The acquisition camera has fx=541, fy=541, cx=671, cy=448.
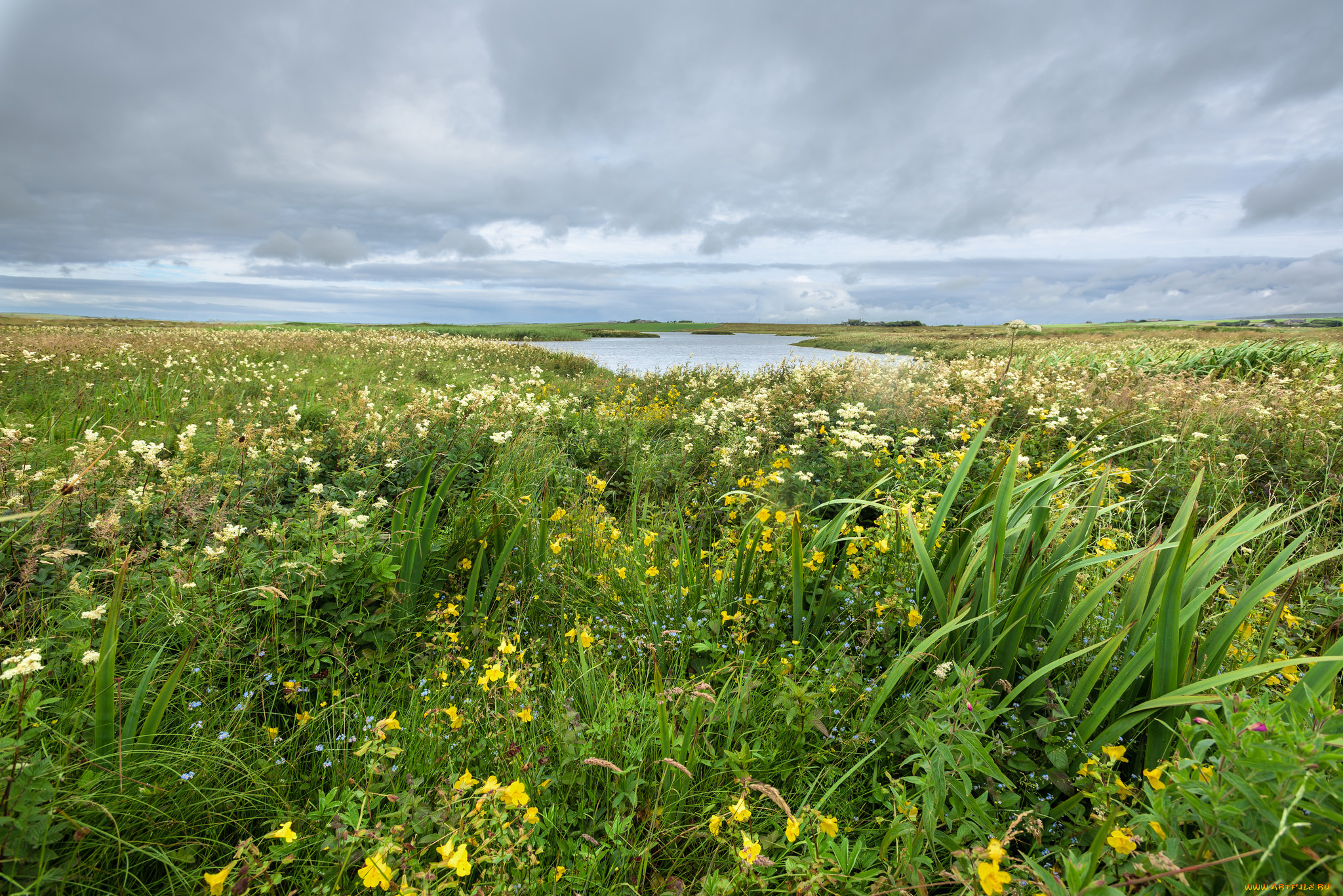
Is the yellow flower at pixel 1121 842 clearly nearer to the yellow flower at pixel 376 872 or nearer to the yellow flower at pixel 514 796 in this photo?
the yellow flower at pixel 514 796

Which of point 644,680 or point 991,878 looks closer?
point 991,878

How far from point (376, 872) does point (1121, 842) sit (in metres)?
1.79

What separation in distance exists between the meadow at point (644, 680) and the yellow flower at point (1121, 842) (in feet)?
0.06

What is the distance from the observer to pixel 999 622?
7.84 ft

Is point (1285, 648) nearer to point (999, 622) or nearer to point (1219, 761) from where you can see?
point (999, 622)

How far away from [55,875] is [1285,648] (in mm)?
4486

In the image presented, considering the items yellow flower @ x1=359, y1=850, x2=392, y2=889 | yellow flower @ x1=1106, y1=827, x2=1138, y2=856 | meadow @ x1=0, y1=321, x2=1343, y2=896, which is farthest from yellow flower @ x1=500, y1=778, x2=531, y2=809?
yellow flower @ x1=1106, y1=827, x2=1138, y2=856

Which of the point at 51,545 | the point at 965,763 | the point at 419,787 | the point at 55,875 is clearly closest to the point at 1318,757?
the point at 965,763

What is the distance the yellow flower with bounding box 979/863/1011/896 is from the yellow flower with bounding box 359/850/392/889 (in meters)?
1.38

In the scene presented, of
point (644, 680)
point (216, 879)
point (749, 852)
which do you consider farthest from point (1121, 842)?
point (216, 879)

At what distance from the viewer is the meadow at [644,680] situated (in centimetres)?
143

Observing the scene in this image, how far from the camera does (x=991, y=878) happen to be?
1203mm

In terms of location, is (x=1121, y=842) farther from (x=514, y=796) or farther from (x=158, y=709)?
(x=158, y=709)

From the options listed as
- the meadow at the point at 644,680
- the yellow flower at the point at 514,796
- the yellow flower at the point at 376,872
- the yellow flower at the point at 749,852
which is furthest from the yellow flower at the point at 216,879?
the yellow flower at the point at 749,852
